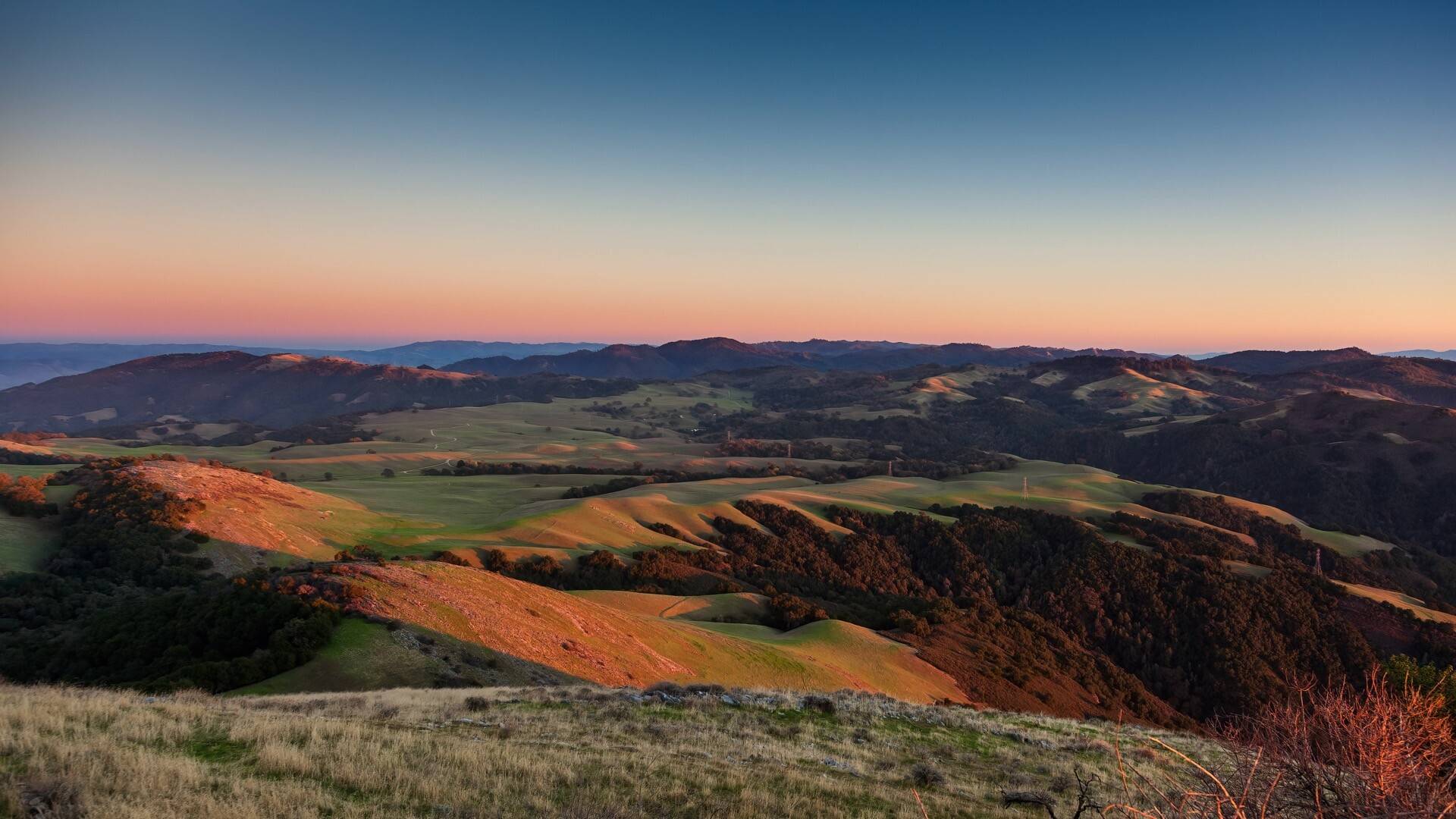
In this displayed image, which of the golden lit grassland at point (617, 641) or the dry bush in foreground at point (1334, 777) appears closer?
the dry bush in foreground at point (1334, 777)

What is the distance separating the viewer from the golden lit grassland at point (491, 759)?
9508 millimetres

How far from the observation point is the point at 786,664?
3897cm

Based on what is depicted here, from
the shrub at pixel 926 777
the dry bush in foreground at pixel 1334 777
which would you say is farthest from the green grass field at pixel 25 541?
the dry bush in foreground at pixel 1334 777

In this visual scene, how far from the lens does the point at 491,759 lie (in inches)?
484

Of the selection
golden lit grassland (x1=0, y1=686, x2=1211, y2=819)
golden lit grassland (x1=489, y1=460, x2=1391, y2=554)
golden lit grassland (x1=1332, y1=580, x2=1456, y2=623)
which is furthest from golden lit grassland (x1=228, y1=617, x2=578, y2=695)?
golden lit grassland (x1=1332, y1=580, x2=1456, y2=623)

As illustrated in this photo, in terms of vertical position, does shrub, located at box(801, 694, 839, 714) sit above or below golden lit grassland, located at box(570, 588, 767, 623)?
above

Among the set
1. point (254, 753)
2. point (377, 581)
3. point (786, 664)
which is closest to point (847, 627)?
point (786, 664)

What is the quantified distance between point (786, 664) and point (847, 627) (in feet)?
36.4

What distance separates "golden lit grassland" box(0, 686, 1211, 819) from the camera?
9508 millimetres

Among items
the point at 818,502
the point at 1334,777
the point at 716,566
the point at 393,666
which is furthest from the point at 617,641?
the point at 818,502

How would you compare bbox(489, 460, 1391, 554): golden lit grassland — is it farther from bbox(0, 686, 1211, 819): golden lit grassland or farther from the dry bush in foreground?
the dry bush in foreground

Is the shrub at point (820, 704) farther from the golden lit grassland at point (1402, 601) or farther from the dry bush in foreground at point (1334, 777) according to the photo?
the golden lit grassland at point (1402, 601)

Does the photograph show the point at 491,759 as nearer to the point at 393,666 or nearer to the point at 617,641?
the point at 393,666

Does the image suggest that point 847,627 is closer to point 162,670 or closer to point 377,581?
point 377,581
